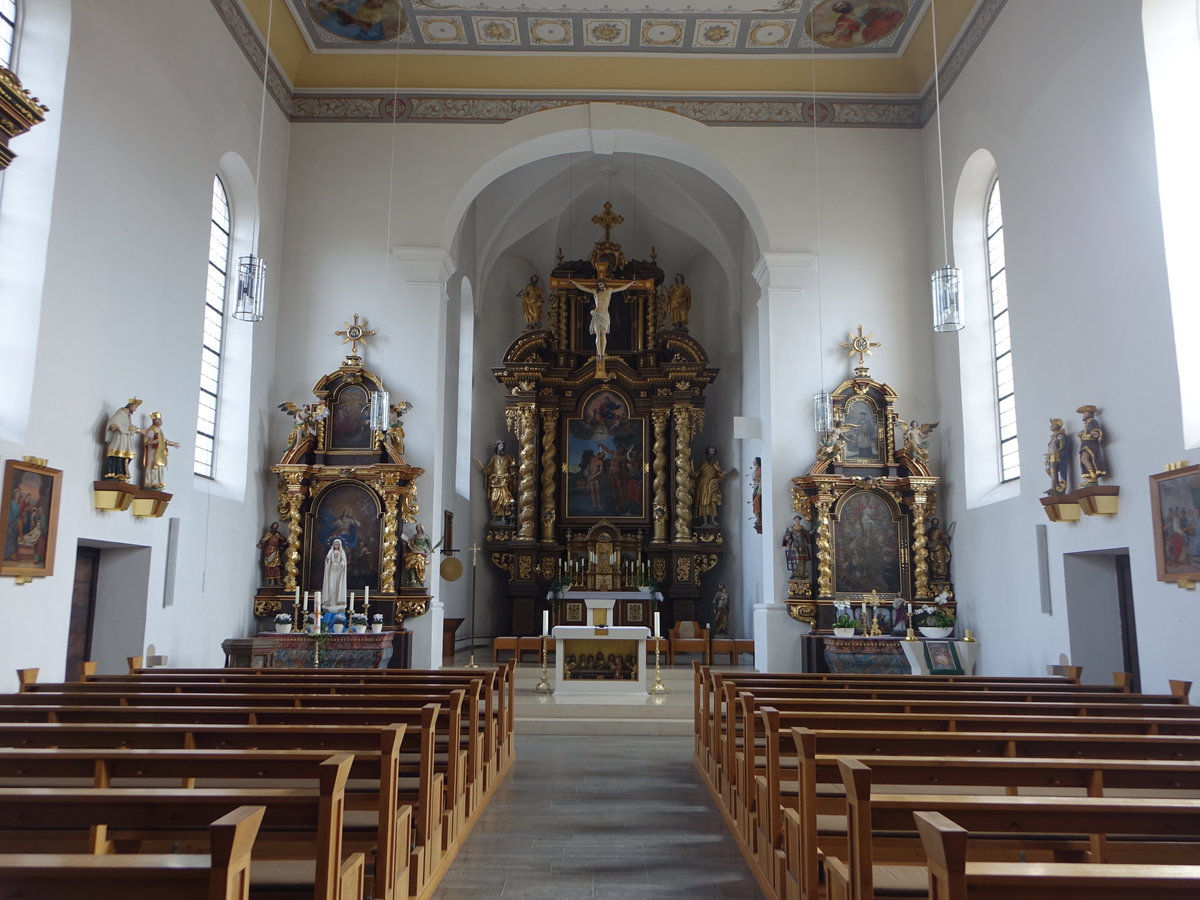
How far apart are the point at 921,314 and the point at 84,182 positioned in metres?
10.7

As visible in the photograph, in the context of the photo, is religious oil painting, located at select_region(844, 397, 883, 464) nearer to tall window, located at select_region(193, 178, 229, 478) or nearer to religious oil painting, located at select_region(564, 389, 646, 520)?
religious oil painting, located at select_region(564, 389, 646, 520)

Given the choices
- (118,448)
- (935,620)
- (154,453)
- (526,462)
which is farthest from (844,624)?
(526,462)

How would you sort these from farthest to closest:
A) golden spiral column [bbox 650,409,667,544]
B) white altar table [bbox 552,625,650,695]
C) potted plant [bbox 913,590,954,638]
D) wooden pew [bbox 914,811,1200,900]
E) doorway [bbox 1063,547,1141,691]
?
golden spiral column [bbox 650,409,667,544], potted plant [bbox 913,590,954,638], white altar table [bbox 552,625,650,695], doorway [bbox 1063,547,1141,691], wooden pew [bbox 914,811,1200,900]

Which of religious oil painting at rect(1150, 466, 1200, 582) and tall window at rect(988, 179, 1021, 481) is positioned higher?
tall window at rect(988, 179, 1021, 481)

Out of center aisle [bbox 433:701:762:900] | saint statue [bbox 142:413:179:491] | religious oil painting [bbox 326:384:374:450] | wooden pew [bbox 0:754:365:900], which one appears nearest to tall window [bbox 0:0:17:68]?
saint statue [bbox 142:413:179:491]

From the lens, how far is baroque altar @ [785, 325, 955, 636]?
495 inches

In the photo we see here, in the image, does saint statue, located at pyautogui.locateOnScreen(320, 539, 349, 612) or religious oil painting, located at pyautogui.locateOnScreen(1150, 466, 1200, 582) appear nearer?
religious oil painting, located at pyautogui.locateOnScreen(1150, 466, 1200, 582)

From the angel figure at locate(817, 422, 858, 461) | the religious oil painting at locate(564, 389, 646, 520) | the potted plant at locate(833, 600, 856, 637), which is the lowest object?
the potted plant at locate(833, 600, 856, 637)

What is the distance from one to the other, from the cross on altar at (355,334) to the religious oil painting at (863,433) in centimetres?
691

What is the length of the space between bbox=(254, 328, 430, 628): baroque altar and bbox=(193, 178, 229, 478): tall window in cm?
98

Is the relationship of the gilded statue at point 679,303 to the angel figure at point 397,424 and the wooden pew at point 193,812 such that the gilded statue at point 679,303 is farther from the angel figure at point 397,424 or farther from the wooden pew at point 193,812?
the wooden pew at point 193,812

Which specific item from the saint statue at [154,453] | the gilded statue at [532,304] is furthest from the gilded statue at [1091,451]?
the gilded statue at [532,304]

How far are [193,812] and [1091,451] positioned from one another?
8.46 meters

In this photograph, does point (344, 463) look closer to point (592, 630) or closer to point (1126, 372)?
point (592, 630)
